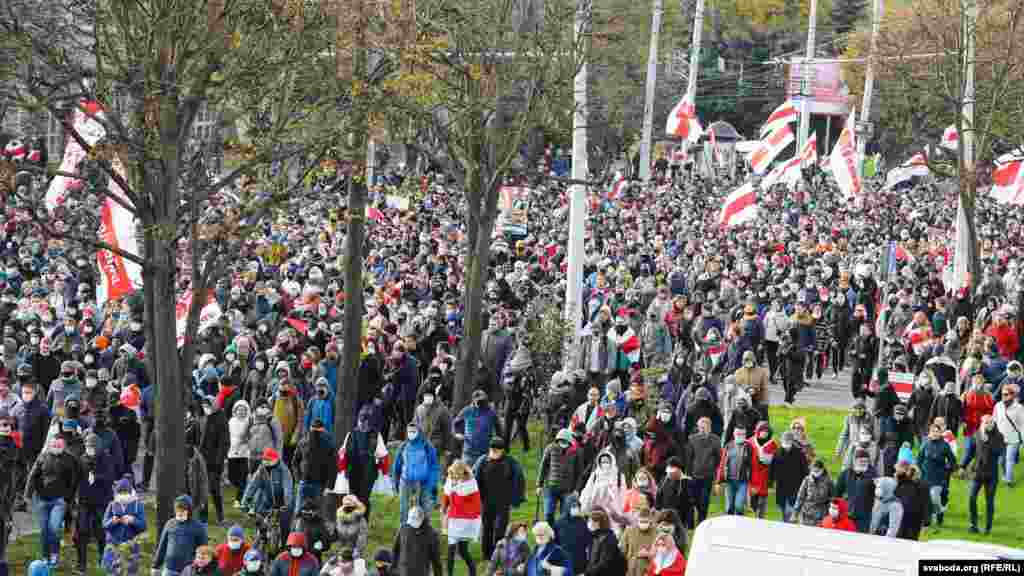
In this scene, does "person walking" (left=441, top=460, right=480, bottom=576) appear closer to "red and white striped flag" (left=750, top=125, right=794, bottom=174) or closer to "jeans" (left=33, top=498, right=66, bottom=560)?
"jeans" (left=33, top=498, right=66, bottom=560)

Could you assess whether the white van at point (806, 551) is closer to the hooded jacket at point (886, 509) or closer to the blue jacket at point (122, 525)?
the hooded jacket at point (886, 509)

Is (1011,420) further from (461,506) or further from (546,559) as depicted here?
(546,559)

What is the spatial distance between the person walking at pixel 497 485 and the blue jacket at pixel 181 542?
311 cm

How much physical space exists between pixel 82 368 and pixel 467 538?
6.01m

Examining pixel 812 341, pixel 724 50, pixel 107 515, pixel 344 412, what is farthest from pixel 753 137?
pixel 107 515

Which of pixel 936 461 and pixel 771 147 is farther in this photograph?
pixel 771 147

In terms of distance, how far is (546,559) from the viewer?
15.5m

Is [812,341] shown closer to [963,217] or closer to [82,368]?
[963,217]

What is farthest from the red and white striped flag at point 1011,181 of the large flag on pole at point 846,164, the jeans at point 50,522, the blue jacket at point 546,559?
the jeans at point 50,522

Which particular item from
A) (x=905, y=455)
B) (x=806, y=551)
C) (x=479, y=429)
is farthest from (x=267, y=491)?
(x=806, y=551)

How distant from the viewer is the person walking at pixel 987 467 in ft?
63.7

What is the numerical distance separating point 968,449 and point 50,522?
1025cm

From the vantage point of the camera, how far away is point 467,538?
1741cm

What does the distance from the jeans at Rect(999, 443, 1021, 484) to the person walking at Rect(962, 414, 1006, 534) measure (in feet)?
5.65
